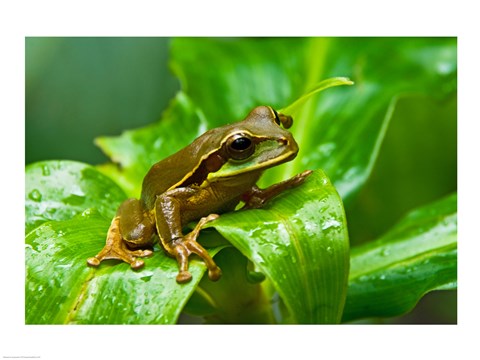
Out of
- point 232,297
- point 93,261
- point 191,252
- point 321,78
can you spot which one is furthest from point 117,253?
point 321,78

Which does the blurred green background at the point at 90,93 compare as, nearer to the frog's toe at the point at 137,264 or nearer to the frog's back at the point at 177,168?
the frog's back at the point at 177,168

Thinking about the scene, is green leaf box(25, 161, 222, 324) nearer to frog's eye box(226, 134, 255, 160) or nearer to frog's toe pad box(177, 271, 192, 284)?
frog's toe pad box(177, 271, 192, 284)

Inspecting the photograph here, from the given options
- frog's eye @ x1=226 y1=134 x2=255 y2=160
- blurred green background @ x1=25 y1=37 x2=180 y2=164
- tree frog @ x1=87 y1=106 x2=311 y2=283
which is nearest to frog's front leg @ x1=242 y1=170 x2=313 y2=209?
tree frog @ x1=87 y1=106 x2=311 y2=283

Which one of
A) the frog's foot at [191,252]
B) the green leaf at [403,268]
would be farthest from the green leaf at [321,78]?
the frog's foot at [191,252]

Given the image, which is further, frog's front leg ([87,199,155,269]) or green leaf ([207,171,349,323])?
frog's front leg ([87,199,155,269])
